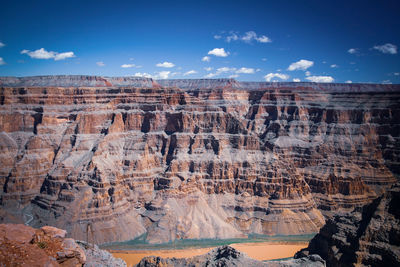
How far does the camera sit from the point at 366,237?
113 feet

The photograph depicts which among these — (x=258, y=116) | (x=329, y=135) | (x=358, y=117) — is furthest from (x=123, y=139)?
(x=358, y=117)

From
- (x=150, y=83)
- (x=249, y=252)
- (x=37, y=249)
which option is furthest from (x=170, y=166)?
(x=150, y=83)

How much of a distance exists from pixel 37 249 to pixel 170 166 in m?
44.9

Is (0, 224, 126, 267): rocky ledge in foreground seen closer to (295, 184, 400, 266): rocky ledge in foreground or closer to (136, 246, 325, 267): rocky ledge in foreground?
(136, 246, 325, 267): rocky ledge in foreground

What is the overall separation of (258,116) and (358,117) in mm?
29040

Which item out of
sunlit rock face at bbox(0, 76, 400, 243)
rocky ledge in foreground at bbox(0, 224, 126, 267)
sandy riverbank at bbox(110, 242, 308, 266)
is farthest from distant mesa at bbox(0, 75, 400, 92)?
rocky ledge in foreground at bbox(0, 224, 126, 267)

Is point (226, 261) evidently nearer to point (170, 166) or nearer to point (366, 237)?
point (366, 237)

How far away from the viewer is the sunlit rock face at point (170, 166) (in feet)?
188

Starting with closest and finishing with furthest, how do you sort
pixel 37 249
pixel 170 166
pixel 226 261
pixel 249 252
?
1. pixel 37 249
2. pixel 226 261
3. pixel 249 252
4. pixel 170 166

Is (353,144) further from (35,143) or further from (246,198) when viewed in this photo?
(35,143)

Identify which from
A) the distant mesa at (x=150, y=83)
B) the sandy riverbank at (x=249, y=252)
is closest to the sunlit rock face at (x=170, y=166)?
the sandy riverbank at (x=249, y=252)

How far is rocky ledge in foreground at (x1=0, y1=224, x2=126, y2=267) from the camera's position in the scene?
1878 centimetres

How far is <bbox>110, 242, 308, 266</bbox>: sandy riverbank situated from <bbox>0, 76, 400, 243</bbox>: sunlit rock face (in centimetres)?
352

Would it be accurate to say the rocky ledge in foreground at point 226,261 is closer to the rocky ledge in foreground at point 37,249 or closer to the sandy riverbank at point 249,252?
the rocky ledge in foreground at point 37,249
